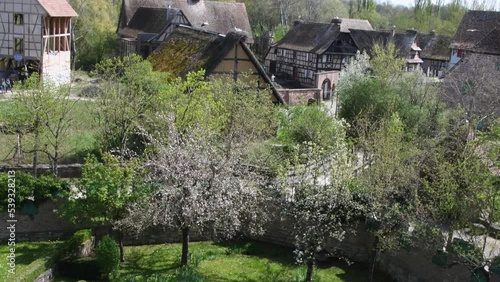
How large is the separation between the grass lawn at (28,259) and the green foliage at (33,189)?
1517mm

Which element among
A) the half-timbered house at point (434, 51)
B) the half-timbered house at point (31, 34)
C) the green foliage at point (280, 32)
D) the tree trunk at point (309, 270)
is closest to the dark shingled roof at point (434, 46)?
the half-timbered house at point (434, 51)

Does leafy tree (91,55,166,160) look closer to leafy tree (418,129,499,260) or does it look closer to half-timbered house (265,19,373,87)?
leafy tree (418,129,499,260)

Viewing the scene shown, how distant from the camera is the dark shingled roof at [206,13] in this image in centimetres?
5312

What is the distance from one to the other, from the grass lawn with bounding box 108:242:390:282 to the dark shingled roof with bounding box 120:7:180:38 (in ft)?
101

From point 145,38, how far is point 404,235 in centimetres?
3396

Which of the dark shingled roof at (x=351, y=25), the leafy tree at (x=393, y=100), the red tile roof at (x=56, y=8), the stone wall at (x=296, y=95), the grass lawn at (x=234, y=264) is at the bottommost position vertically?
the grass lawn at (x=234, y=264)

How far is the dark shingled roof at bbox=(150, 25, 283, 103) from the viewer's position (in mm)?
28297

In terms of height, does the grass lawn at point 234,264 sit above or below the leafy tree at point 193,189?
below

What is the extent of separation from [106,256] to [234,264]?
4610mm

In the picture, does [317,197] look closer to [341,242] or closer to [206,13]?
[341,242]

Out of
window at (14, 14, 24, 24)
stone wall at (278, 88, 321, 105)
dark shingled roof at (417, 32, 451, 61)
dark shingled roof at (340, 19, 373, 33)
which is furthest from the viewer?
dark shingled roof at (417, 32, 451, 61)

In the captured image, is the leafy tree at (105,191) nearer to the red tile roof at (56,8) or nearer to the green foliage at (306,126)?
the green foliage at (306,126)

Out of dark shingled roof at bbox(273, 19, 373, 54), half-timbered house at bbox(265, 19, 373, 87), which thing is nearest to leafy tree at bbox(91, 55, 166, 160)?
half-timbered house at bbox(265, 19, 373, 87)

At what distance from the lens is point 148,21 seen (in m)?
50.9
